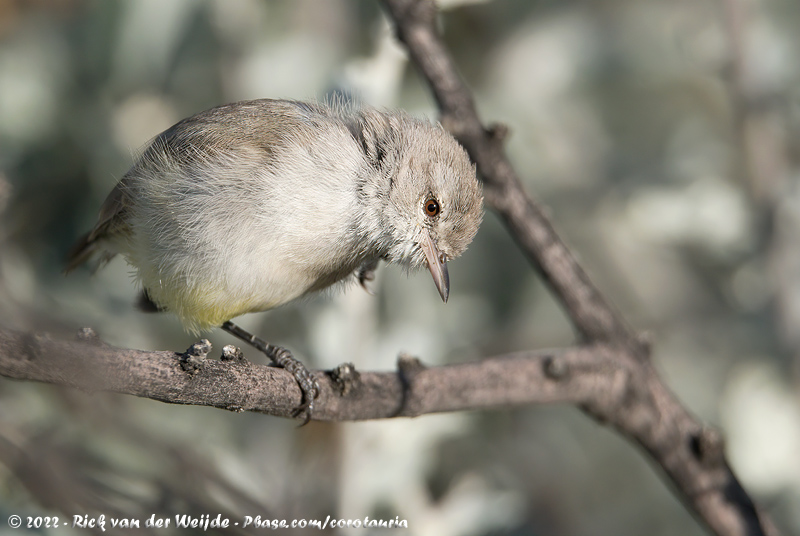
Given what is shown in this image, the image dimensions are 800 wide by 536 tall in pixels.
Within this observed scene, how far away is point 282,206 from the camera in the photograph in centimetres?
220

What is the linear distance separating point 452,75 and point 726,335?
244cm

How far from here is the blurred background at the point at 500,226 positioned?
3.32 metres

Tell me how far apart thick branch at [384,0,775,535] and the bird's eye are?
0.36 meters

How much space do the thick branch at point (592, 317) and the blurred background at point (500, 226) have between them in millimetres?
406

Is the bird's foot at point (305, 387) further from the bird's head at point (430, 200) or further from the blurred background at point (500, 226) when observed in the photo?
the blurred background at point (500, 226)

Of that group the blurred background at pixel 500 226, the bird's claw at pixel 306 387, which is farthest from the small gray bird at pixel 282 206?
the blurred background at pixel 500 226

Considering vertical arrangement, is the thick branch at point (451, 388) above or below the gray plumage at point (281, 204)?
below

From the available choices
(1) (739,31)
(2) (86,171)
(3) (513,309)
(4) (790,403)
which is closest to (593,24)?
(1) (739,31)

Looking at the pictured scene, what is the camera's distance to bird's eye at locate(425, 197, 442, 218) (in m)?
2.47

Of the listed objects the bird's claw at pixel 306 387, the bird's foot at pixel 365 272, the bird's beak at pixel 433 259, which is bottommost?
the bird's claw at pixel 306 387

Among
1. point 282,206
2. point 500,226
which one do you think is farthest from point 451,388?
point 500,226

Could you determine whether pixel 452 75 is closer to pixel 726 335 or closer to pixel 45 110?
pixel 45 110

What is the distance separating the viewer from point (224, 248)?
2.20 m

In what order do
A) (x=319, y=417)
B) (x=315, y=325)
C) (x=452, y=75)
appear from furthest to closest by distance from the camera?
(x=315, y=325), (x=452, y=75), (x=319, y=417)
